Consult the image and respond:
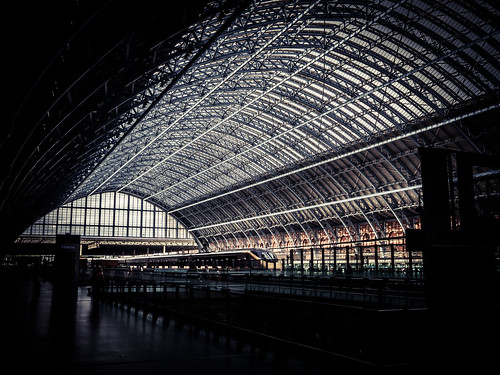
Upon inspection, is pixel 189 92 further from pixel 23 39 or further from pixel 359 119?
pixel 23 39

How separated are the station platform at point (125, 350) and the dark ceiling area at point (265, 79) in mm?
4711

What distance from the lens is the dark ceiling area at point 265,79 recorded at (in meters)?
13.1

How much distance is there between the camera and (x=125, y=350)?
819 centimetres

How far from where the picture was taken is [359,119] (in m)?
42.6

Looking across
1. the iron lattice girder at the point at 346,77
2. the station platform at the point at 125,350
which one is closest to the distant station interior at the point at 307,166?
the station platform at the point at 125,350

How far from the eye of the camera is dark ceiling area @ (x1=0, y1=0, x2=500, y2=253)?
13.1 m

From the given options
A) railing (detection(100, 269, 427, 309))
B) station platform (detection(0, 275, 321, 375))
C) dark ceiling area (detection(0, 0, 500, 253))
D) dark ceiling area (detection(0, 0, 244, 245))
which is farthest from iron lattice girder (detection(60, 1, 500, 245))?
station platform (detection(0, 275, 321, 375))

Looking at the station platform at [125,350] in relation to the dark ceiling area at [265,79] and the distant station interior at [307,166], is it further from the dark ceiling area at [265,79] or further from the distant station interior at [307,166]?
the dark ceiling area at [265,79]

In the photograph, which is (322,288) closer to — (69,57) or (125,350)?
(125,350)

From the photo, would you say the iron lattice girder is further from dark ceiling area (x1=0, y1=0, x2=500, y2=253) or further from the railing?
the railing

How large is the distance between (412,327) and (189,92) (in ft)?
116

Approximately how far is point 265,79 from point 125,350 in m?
31.2

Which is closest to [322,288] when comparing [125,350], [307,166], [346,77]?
[125,350]

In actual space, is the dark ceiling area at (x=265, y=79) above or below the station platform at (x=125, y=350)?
above
